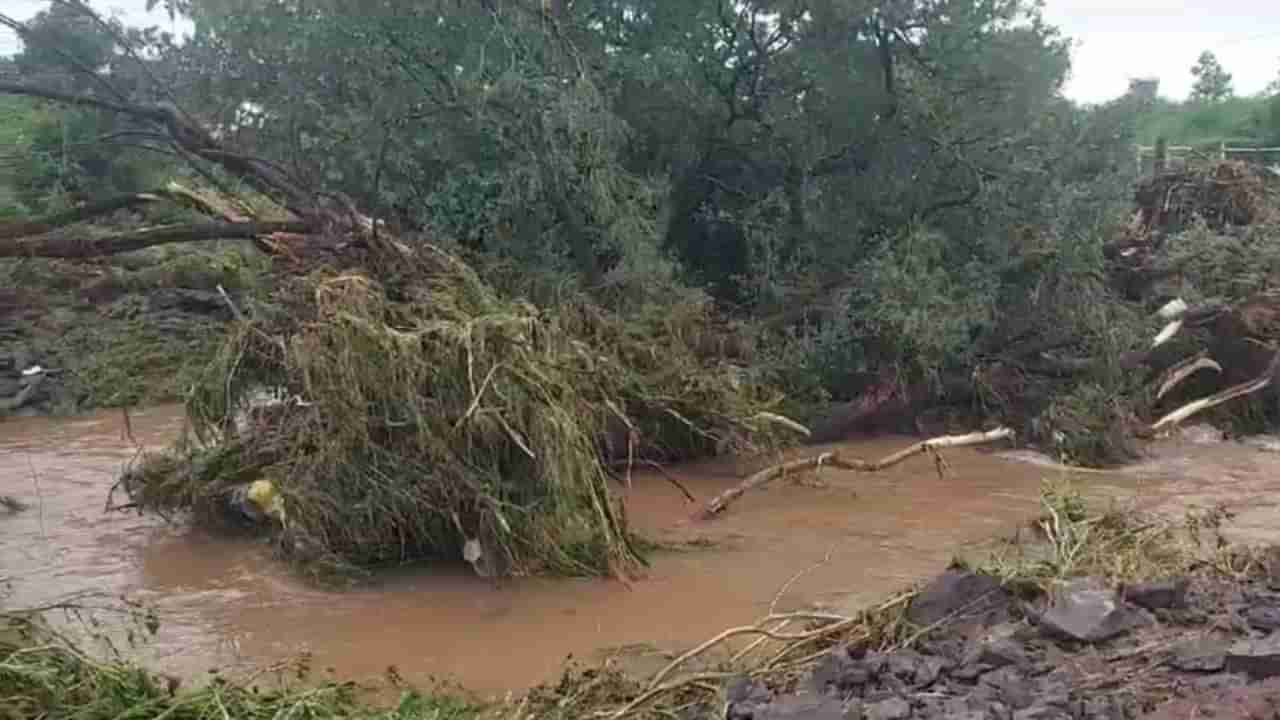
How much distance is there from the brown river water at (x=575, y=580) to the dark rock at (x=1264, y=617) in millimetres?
2438

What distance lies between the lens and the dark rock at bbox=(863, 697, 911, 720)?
5.29 meters

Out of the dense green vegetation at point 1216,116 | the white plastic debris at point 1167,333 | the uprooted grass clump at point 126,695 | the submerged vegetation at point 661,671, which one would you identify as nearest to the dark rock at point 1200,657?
the submerged vegetation at point 661,671

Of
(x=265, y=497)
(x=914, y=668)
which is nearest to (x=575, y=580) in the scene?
(x=265, y=497)

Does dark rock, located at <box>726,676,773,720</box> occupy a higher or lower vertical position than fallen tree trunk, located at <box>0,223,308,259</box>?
lower

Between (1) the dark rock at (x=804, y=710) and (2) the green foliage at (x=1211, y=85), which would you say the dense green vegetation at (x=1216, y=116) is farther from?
(1) the dark rock at (x=804, y=710)

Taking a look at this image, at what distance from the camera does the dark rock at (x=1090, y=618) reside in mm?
6113

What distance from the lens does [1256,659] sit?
5453 mm

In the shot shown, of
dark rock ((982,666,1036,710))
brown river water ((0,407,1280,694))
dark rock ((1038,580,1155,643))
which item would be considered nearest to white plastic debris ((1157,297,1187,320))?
brown river water ((0,407,1280,694))

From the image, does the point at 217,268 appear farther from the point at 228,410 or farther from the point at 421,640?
the point at 421,640

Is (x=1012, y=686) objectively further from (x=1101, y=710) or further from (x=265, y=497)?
(x=265, y=497)

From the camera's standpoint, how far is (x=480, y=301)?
9945mm

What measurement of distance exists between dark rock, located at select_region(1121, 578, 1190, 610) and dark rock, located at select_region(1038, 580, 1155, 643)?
0.49ft

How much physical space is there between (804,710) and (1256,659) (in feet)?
5.90

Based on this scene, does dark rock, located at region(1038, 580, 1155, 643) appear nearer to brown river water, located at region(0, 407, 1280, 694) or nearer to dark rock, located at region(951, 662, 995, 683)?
dark rock, located at region(951, 662, 995, 683)
